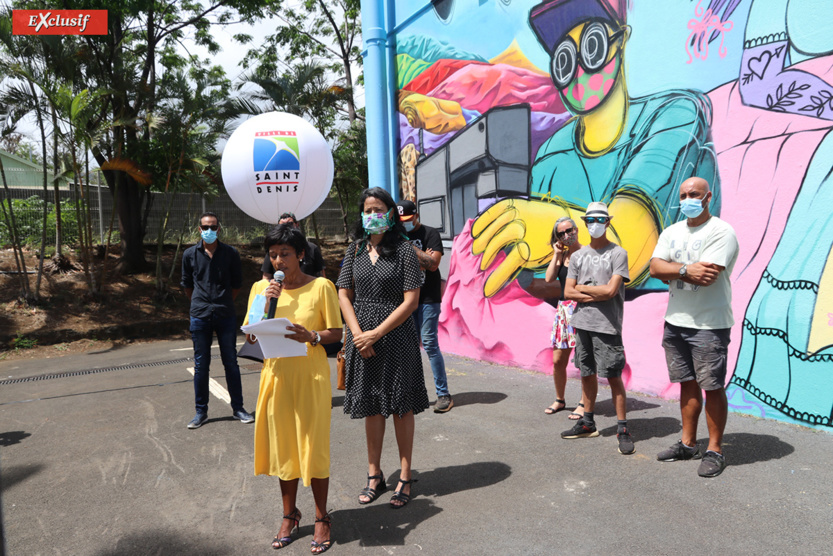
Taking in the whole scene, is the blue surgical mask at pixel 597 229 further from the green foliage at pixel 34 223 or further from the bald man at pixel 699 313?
the green foliage at pixel 34 223

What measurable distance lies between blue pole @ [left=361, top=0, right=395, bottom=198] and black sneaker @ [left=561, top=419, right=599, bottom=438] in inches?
216

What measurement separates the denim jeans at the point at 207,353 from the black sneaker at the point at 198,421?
0.03m

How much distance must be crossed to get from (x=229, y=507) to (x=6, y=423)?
11.6ft

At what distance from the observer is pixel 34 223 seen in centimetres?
1576

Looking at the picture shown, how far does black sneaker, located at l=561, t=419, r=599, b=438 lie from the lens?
4.45 m

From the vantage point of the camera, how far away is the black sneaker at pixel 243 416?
523 cm

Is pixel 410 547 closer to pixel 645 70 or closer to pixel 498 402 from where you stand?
pixel 498 402

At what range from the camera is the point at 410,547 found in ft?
9.64

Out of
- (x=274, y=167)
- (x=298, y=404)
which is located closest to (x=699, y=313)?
(x=298, y=404)

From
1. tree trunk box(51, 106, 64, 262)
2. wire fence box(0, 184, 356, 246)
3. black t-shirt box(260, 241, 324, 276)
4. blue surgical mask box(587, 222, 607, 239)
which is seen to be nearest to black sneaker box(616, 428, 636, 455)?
blue surgical mask box(587, 222, 607, 239)

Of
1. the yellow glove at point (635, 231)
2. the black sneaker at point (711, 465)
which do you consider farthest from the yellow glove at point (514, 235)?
the black sneaker at point (711, 465)

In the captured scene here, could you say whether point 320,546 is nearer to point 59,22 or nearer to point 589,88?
point 589,88

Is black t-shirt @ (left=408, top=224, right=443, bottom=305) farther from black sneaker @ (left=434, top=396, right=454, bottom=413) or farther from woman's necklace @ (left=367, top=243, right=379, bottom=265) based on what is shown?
woman's necklace @ (left=367, top=243, right=379, bottom=265)

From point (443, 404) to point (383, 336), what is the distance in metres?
2.19
